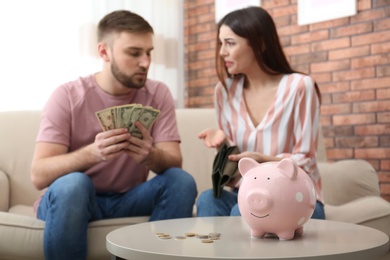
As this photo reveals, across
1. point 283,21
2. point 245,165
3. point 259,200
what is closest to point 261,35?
point 245,165

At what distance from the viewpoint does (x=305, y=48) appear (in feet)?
13.7

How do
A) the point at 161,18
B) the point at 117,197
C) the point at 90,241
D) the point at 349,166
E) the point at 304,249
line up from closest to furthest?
1. the point at 304,249
2. the point at 90,241
3. the point at 117,197
4. the point at 349,166
5. the point at 161,18

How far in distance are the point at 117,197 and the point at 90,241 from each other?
10.8 inches

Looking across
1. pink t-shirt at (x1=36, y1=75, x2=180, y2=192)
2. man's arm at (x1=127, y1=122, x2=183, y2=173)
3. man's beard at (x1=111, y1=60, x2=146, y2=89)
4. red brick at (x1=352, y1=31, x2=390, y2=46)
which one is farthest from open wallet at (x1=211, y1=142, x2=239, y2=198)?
red brick at (x1=352, y1=31, x2=390, y2=46)

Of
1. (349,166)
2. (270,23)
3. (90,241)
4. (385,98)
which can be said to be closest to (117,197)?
(90,241)

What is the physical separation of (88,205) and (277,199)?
1.04m

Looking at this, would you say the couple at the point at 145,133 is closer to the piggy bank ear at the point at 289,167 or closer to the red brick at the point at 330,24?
the piggy bank ear at the point at 289,167

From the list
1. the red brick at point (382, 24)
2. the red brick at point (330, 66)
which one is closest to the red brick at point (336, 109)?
the red brick at point (330, 66)

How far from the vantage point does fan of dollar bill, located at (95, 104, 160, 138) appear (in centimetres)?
236

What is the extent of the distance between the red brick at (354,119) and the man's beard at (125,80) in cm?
171

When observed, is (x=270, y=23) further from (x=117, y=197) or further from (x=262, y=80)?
(x=117, y=197)

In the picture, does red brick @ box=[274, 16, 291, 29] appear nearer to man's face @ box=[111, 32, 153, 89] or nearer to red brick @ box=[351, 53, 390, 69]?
red brick @ box=[351, 53, 390, 69]

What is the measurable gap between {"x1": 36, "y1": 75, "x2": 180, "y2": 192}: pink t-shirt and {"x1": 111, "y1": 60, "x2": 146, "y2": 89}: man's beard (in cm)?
7

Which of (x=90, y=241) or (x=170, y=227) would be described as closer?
(x=170, y=227)
